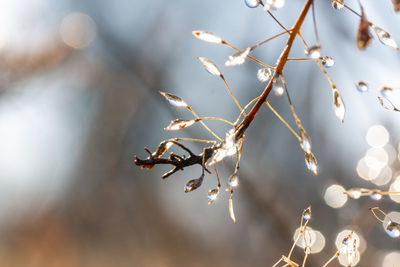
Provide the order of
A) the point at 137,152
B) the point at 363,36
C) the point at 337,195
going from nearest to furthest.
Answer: the point at 363,36
the point at 337,195
the point at 137,152

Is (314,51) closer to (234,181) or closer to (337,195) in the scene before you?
(234,181)

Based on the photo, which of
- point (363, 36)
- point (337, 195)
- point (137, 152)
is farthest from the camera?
point (137, 152)

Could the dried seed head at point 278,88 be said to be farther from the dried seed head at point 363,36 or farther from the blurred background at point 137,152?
the blurred background at point 137,152

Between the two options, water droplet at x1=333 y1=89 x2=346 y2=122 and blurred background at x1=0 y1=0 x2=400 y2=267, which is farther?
blurred background at x1=0 y1=0 x2=400 y2=267

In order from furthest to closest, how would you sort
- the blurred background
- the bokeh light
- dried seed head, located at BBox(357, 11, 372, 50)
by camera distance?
the blurred background → the bokeh light → dried seed head, located at BBox(357, 11, 372, 50)

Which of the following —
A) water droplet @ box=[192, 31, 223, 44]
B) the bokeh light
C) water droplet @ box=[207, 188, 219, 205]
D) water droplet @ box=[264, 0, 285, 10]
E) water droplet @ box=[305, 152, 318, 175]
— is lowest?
the bokeh light

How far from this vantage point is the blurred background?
1.47 m

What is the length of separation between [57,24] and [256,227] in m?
1.44

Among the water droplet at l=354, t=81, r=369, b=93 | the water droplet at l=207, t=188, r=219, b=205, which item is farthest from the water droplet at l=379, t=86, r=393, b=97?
the water droplet at l=207, t=188, r=219, b=205

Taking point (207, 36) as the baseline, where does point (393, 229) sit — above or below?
below

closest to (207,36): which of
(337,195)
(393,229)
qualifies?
(393,229)

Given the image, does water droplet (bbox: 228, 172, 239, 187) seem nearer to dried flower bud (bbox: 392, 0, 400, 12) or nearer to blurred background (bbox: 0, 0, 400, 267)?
dried flower bud (bbox: 392, 0, 400, 12)

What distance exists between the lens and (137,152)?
179 cm

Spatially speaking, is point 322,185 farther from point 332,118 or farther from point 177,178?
point 177,178
